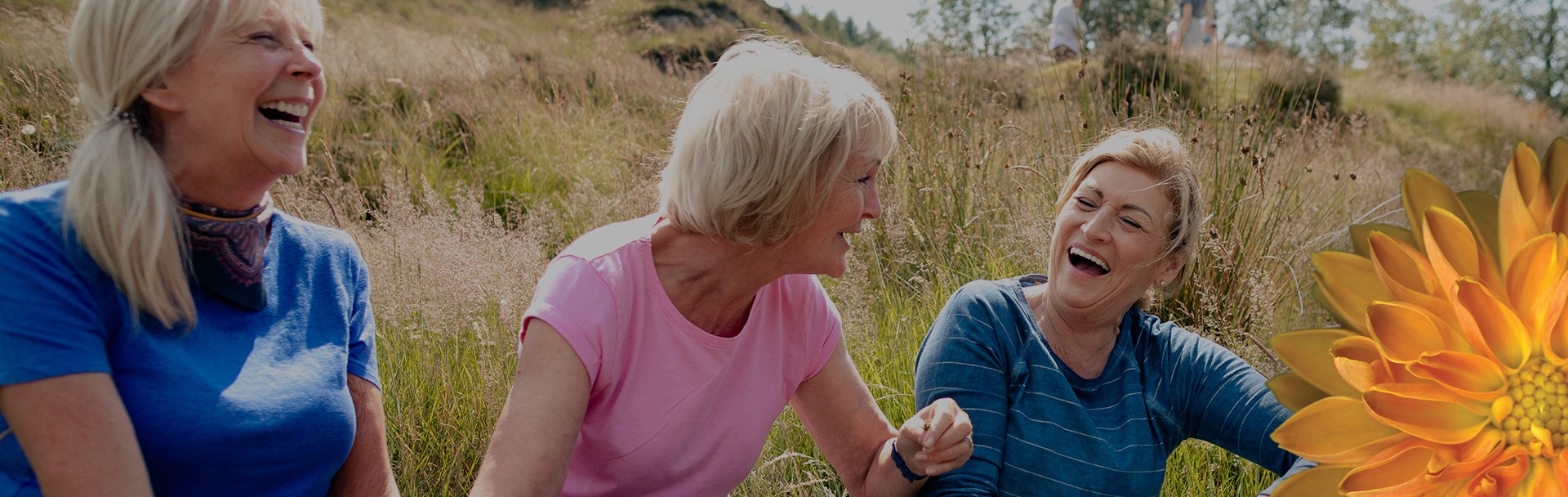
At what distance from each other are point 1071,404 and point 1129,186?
0.45m

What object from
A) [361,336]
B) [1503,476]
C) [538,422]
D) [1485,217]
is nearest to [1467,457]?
[1503,476]

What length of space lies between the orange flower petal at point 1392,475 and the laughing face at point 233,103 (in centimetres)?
149

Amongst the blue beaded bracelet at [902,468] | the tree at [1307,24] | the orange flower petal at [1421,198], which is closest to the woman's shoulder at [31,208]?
the blue beaded bracelet at [902,468]

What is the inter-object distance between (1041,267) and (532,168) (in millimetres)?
2982

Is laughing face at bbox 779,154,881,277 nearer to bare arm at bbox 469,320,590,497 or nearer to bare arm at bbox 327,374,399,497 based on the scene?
bare arm at bbox 469,320,590,497

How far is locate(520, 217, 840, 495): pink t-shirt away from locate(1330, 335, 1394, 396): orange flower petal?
1.24 meters

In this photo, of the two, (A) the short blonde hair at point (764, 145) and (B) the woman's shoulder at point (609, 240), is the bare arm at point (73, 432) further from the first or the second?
(A) the short blonde hair at point (764, 145)

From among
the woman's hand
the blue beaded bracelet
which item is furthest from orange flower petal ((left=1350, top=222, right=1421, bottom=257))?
the blue beaded bracelet

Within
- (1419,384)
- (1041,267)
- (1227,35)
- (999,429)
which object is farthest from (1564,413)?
(1227,35)

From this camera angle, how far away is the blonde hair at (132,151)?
1.39m

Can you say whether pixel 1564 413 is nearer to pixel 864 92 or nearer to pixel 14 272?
pixel 864 92

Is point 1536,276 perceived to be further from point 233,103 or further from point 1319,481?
point 233,103

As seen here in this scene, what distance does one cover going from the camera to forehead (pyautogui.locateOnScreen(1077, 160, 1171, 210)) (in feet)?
6.73

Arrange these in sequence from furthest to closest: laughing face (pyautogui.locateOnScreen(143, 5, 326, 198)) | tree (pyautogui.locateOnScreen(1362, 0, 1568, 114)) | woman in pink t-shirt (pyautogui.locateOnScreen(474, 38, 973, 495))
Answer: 1. tree (pyautogui.locateOnScreen(1362, 0, 1568, 114))
2. woman in pink t-shirt (pyautogui.locateOnScreen(474, 38, 973, 495))
3. laughing face (pyautogui.locateOnScreen(143, 5, 326, 198))
